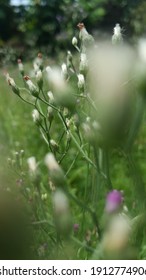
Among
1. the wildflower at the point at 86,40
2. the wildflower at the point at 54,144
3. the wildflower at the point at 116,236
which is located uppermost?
the wildflower at the point at 86,40

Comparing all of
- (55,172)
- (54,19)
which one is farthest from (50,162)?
(54,19)

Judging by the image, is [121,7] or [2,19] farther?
[2,19]

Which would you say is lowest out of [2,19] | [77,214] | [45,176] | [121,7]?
[77,214]

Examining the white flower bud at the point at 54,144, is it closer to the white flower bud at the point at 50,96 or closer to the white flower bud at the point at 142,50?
the white flower bud at the point at 50,96

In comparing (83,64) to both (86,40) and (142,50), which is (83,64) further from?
(142,50)

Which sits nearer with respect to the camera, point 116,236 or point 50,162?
point 116,236

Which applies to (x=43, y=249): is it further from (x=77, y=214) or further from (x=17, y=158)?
(x=77, y=214)

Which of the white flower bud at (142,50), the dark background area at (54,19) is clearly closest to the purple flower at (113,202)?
the white flower bud at (142,50)

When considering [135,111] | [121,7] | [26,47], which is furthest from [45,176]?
[26,47]
